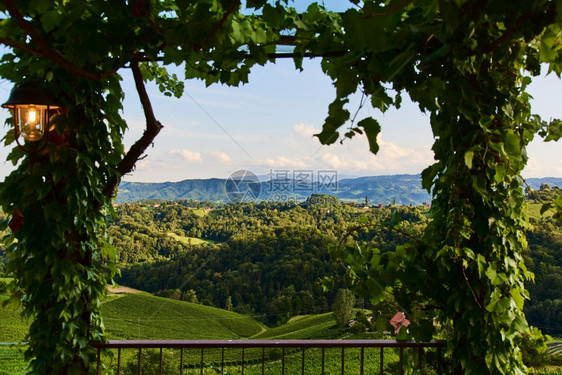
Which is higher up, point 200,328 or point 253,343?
point 253,343

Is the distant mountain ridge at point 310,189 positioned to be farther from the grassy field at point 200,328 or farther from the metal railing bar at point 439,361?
the grassy field at point 200,328

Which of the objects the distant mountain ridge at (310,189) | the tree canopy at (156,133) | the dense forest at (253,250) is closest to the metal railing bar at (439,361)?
the tree canopy at (156,133)

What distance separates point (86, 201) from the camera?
1962 millimetres

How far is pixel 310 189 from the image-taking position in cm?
798

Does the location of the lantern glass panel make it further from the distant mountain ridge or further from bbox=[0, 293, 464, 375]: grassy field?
bbox=[0, 293, 464, 375]: grassy field

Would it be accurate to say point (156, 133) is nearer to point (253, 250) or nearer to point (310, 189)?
point (310, 189)

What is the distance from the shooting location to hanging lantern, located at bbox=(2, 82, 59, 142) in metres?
1.75

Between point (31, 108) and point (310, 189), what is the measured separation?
21.0 feet

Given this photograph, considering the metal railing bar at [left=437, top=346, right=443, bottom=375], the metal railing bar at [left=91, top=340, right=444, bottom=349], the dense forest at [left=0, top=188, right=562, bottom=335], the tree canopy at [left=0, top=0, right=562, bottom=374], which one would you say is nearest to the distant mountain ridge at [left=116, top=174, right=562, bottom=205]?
the tree canopy at [left=0, top=0, right=562, bottom=374]

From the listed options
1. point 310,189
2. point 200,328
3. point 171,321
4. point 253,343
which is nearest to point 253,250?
point 310,189

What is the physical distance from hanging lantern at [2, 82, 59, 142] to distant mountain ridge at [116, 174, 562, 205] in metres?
0.53

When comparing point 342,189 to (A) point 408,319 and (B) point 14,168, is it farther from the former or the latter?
(B) point 14,168

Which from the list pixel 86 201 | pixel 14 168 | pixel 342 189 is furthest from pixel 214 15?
pixel 342 189

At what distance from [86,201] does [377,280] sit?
1411mm
